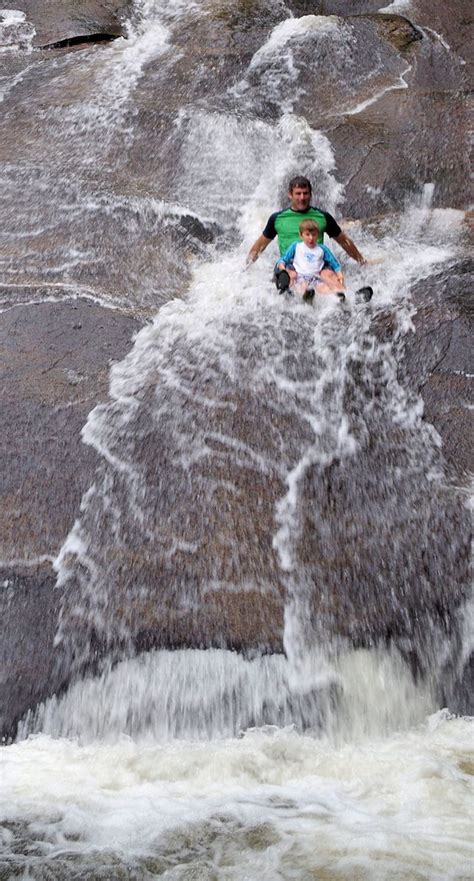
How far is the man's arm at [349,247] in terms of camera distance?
7617mm

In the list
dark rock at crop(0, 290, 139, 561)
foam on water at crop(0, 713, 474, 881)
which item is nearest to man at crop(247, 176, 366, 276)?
dark rock at crop(0, 290, 139, 561)

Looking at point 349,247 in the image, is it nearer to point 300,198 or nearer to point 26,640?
point 300,198

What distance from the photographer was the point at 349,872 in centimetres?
307

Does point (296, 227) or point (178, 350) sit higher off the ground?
point (296, 227)

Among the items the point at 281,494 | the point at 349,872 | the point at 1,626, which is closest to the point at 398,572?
the point at 281,494

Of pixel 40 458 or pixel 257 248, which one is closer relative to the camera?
pixel 40 458

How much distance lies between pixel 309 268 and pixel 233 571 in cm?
363

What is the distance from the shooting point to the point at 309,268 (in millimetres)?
7348

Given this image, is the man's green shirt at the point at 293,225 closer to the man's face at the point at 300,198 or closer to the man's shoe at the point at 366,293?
the man's face at the point at 300,198

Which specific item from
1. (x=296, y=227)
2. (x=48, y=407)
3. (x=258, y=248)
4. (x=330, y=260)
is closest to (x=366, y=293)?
(x=330, y=260)

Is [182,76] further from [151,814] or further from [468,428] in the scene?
[151,814]

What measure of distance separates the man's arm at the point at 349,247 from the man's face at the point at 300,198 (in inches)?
18.4

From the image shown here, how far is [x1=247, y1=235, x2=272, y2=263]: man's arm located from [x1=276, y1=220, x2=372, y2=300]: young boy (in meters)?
0.38

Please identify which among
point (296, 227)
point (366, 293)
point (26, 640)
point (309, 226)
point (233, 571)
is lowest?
point (26, 640)
